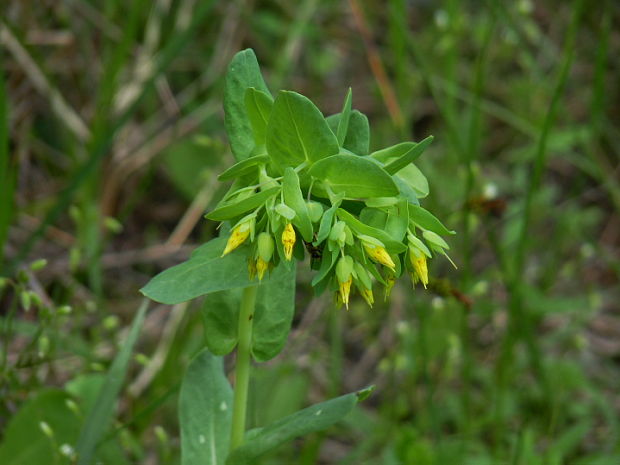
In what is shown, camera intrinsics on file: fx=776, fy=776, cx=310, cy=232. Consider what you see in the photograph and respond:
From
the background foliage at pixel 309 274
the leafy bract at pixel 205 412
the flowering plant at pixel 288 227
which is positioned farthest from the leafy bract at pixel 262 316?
the background foliage at pixel 309 274

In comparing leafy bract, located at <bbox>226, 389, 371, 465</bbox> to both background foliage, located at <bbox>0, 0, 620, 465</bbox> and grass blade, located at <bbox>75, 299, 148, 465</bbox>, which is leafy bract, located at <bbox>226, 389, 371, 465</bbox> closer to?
grass blade, located at <bbox>75, 299, 148, 465</bbox>

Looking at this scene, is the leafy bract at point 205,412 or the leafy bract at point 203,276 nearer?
the leafy bract at point 203,276

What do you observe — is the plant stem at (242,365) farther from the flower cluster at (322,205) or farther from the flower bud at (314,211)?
the flower bud at (314,211)

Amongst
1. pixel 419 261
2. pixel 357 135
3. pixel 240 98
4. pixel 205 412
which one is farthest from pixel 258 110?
pixel 205 412

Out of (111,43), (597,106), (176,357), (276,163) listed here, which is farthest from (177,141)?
(276,163)

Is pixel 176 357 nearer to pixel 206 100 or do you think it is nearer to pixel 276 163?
pixel 276 163

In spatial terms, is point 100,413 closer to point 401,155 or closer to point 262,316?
point 262,316
